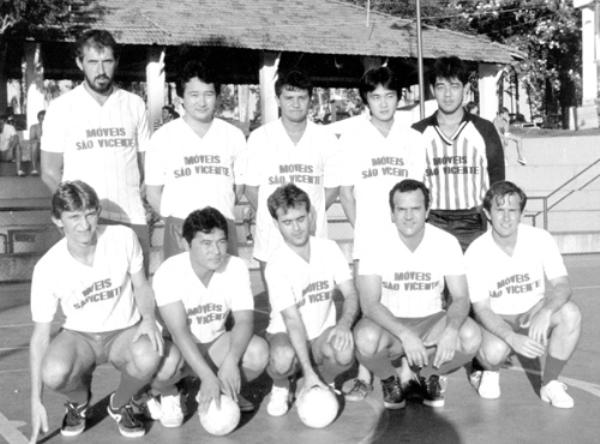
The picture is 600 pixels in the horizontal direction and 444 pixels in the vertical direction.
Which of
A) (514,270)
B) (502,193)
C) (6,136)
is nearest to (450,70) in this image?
(502,193)

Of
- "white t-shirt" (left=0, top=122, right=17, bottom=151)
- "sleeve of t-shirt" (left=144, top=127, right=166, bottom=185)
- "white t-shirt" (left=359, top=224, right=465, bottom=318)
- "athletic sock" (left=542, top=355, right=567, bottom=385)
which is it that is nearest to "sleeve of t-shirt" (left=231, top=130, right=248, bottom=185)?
"sleeve of t-shirt" (left=144, top=127, right=166, bottom=185)

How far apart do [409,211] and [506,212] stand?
0.70m

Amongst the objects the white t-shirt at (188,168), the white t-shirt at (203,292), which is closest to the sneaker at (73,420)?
the white t-shirt at (203,292)

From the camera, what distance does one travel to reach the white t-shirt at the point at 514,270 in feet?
22.4

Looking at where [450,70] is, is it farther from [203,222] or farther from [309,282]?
[203,222]

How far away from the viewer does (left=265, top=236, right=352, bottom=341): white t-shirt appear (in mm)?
6562

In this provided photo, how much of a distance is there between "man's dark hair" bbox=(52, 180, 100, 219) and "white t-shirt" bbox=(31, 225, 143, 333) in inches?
13.6

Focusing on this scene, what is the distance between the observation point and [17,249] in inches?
628

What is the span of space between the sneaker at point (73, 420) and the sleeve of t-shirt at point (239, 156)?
1.98 m

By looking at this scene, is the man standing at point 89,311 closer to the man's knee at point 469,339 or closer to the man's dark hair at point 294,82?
the man's dark hair at point 294,82

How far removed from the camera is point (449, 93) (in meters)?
7.44

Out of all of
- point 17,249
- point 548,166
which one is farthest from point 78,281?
point 548,166

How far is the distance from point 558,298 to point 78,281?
304 centimetres

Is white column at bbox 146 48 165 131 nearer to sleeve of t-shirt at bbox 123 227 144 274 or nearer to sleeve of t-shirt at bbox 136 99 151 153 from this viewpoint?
sleeve of t-shirt at bbox 136 99 151 153
